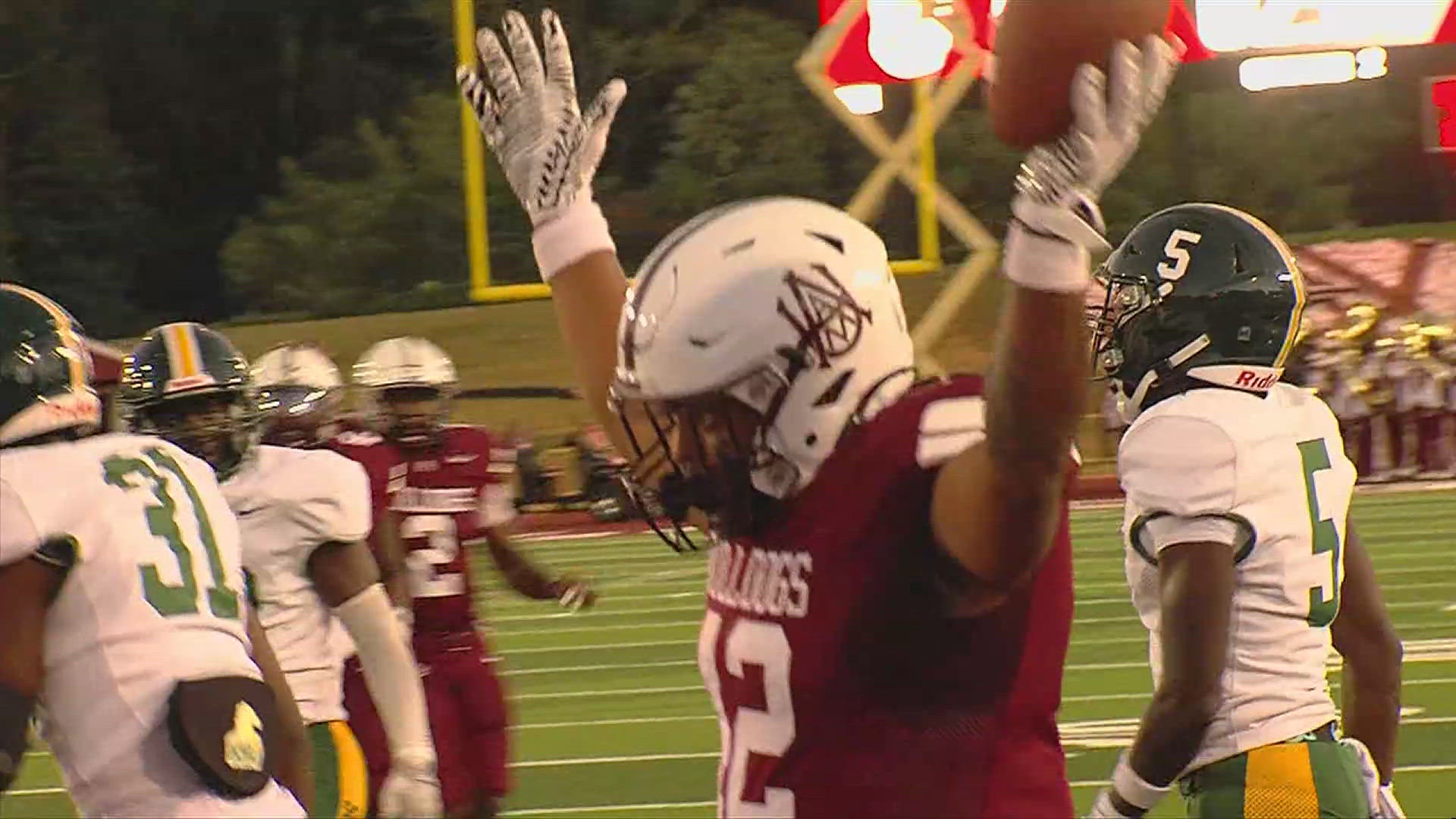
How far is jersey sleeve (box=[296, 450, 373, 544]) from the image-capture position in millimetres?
4773

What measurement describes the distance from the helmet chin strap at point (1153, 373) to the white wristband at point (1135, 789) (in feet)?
1.58

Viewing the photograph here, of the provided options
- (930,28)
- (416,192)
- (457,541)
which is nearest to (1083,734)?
(457,541)

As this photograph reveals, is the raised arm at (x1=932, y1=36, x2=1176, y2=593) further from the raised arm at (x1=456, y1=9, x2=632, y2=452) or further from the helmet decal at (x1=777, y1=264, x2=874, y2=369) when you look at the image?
the raised arm at (x1=456, y1=9, x2=632, y2=452)

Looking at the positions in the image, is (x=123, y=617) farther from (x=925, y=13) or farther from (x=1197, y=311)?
(x=925, y=13)

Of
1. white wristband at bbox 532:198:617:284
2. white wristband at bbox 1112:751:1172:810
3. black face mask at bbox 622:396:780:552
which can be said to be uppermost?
white wristband at bbox 532:198:617:284

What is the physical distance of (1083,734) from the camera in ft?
24.9

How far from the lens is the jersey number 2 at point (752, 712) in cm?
224

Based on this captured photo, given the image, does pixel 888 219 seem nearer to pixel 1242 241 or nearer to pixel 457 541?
pixel 457 541

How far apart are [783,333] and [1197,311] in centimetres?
112

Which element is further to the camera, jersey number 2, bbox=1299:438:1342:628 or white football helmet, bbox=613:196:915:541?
jersey number 2, bbox=1299:438:1342:628

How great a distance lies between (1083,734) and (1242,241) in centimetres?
459

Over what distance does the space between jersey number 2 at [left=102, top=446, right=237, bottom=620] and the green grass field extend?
13.1 ft

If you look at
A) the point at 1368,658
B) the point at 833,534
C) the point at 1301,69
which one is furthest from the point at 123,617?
the point at 1301,69

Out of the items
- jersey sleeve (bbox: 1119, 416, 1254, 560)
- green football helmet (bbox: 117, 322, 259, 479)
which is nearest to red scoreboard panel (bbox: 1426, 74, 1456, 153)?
green football helmet (bbox: 117, 322, 259, 479)
